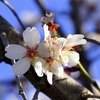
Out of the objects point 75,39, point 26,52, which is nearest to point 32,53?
point 26,52

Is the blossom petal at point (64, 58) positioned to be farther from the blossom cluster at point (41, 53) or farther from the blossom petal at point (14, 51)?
the blossom petal at point (14, 51)

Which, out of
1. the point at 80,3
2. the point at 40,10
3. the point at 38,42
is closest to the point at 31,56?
the point at 38,42

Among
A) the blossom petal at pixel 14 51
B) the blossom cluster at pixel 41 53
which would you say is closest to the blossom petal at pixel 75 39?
the blossom cluster at pixel 41 53

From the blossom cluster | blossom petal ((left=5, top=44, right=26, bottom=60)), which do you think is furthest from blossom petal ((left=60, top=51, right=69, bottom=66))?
blossom petal ((left=5, top=44, right=26, bottom=60))

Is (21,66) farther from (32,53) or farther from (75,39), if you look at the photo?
(75,39)

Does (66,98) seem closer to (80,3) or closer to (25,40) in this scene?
(25,40)

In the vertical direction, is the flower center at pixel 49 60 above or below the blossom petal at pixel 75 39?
below
